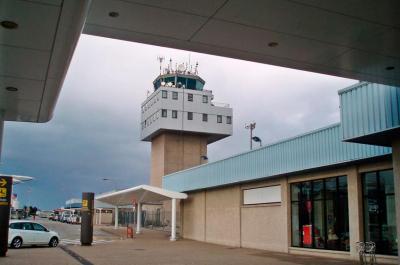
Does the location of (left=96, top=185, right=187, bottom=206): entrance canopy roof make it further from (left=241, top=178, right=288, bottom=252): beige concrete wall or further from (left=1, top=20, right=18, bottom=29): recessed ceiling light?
(left=1, top=20, right=18, bottom=29): recessed ceiling light

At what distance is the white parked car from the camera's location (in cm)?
2686

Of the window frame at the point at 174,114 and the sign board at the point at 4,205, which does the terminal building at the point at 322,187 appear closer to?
the sign board at the point at 4,205

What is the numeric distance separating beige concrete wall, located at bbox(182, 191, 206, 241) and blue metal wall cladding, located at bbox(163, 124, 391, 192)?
2.07m

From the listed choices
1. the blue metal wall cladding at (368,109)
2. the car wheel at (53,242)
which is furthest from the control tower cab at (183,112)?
the blue metal wall cladding at (368,109)

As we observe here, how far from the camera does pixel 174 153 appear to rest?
6888cm

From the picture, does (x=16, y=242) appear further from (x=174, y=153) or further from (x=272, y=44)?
(x=174, y=153)

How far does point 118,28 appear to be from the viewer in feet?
32.8

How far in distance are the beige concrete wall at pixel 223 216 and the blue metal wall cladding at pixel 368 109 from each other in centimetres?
1625

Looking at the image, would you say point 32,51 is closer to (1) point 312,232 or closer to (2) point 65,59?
(2) point 65,59

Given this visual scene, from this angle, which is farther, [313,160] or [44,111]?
[313,160]

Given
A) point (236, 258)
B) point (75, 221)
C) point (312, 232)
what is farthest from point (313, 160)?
point (75, 221)

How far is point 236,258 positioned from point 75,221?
2340 inches

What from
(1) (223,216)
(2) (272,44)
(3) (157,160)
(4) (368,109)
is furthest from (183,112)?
(2) (272,44)

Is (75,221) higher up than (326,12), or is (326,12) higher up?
(326,12)
